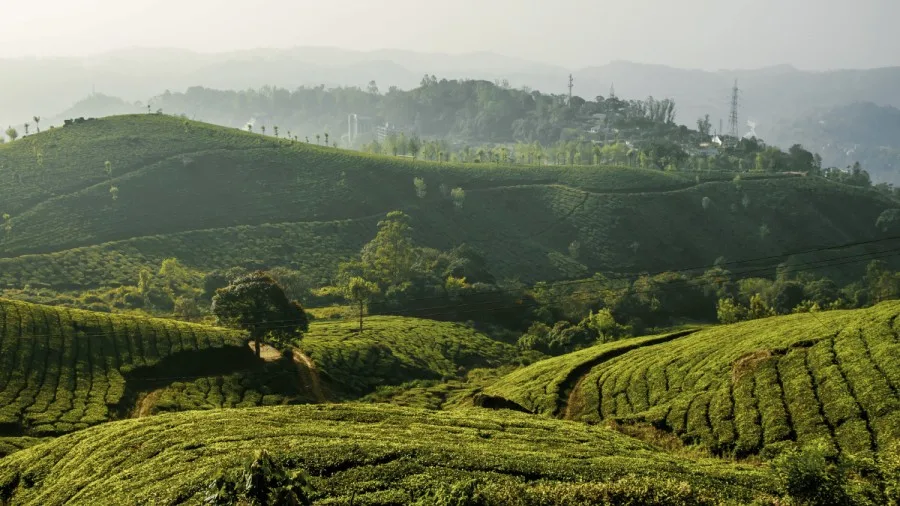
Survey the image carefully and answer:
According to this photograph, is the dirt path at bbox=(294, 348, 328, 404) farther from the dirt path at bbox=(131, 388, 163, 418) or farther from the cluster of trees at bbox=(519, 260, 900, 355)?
the cluster of trees at bbox=(519, 260, 900, 355)

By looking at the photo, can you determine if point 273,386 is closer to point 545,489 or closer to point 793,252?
point 545,489

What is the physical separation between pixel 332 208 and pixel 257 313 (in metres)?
86.8

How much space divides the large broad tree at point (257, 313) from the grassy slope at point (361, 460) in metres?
22.3

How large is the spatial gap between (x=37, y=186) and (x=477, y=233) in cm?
8761

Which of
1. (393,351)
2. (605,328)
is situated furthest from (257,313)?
(605,328)

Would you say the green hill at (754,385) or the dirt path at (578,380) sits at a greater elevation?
the green hill at (754,385)

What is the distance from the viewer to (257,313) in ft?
216

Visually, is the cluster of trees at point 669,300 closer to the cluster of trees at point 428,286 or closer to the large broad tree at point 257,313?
the cluster of trees at point 428,286

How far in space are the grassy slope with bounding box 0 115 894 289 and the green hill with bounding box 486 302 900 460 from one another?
2962 inches

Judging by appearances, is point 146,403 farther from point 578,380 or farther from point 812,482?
point 812,482

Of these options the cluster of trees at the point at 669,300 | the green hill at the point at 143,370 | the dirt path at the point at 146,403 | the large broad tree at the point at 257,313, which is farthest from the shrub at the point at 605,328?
the dirt path at the point at 146,403

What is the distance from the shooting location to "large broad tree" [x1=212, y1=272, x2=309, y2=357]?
216 ft

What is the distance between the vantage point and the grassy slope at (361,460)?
27.7 m

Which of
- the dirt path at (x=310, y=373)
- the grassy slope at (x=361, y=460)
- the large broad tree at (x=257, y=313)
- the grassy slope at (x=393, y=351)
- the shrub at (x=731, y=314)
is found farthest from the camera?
the shrub at (x=731, y=314)
